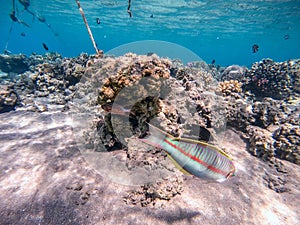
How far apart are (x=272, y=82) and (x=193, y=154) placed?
8.83 meters

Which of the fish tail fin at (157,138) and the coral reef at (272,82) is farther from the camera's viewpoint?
the coral reef at (272,82)

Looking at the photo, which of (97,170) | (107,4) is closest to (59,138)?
(97,170)

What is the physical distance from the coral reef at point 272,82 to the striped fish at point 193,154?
26.8 ft

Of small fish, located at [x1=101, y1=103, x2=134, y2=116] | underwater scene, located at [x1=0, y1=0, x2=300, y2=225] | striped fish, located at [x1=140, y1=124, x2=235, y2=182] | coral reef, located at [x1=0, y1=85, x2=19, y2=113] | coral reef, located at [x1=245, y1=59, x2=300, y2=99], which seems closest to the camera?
striped fish, located at [x1=140, y1=124, x2=235, y2=182]

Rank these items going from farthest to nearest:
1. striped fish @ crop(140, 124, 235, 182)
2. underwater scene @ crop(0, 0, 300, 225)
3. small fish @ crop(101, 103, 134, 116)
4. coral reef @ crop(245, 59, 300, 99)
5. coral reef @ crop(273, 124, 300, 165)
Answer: coral reef @ crop(245, 59, 300, 99) < coral reef @ crop(273, 124, 300, 165) < small fish @ crop(101, 103, 134, 116) < underwater scene @ crop(0, 0, 300, 225) < striped fish @ crop(140, 124, 235, 182)

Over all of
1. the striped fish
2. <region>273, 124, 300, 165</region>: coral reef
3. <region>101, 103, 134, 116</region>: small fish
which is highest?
the striped fish

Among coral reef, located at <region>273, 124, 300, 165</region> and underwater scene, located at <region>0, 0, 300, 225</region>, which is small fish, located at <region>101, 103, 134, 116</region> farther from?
coral reef, located at <region>273, 124, 300, 165</region>

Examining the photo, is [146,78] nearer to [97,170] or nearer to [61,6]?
[97,170]

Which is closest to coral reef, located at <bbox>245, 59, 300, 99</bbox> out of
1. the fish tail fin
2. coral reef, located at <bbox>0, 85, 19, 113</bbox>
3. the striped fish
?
the striped fish

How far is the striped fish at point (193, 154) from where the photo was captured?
1412 millimetres

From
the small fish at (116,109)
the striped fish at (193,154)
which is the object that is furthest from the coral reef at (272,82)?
the striped fish at (193,154)

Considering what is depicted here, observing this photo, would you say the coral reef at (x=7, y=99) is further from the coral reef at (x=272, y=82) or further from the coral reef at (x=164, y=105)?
the coral reef at (x=272, y=82)

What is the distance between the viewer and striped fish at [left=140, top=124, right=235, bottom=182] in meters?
1.41

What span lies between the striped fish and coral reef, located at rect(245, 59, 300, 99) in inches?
322
